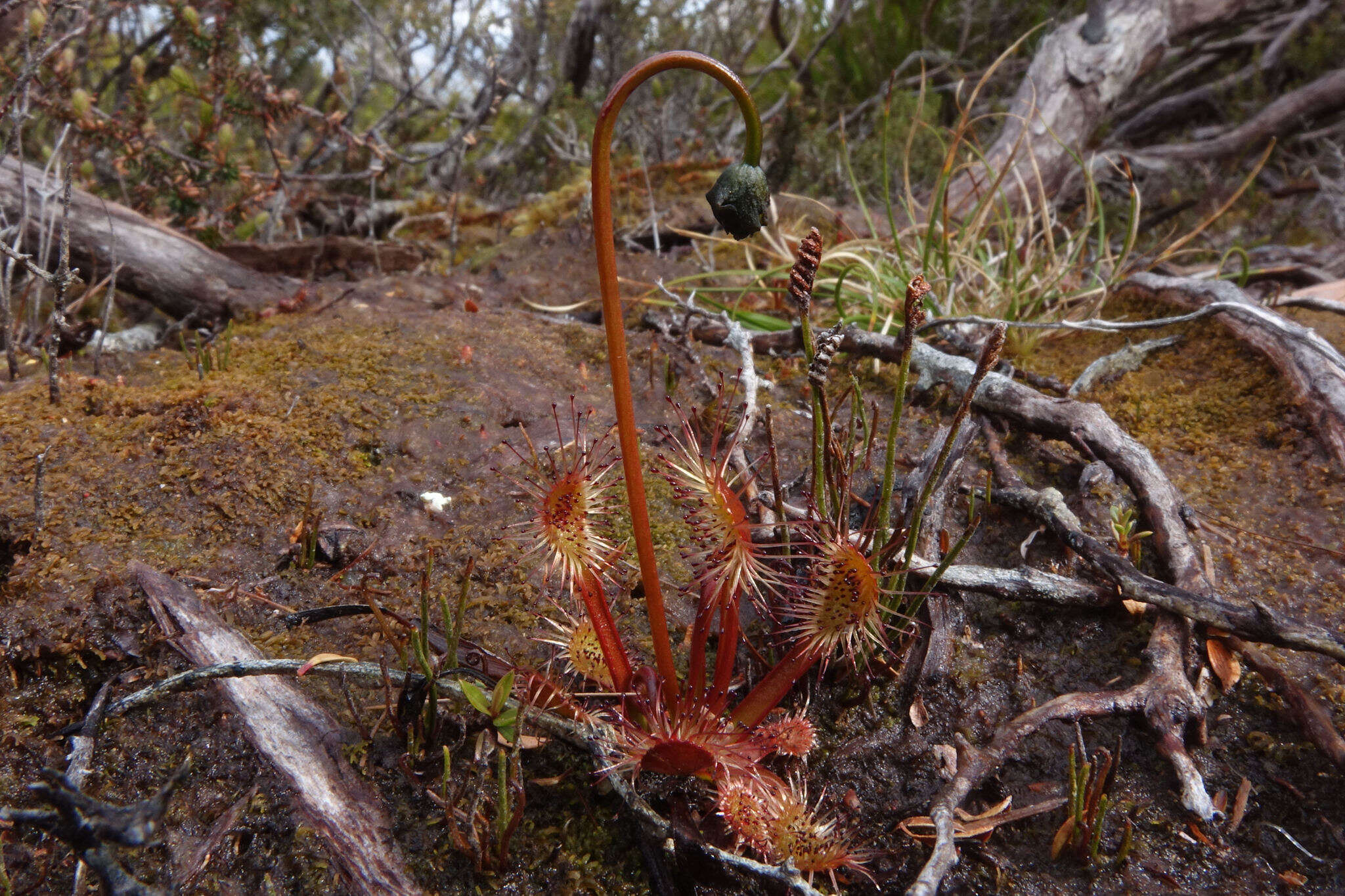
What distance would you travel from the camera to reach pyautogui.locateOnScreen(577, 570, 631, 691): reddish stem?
1432 millimetres

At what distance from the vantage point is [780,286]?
3443 millimetres

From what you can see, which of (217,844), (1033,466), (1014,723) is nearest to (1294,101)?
(1033,466)

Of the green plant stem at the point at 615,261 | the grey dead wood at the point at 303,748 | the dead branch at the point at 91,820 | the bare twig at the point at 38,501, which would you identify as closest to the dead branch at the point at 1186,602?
the green plant stem at the point at 615,261

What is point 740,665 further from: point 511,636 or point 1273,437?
point 1273,437

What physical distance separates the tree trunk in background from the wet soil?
1928mm

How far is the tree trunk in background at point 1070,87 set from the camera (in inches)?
174

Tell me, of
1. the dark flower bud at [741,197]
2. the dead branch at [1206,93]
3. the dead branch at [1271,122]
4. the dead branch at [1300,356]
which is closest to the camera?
the dark flower bud at [741,197]

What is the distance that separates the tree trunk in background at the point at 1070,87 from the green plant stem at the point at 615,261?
3619mm

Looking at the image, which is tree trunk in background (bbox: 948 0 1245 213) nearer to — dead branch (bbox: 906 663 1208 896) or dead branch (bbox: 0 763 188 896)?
dead branch (bbox: 906 663 1208 896)

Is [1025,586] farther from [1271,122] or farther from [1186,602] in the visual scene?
[1271,122]

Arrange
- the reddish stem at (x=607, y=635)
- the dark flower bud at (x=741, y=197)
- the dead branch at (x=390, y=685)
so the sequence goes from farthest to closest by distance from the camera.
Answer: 1. the reddish stem at (x=607, y=635)
2. the dead branch at (x=390, y=685)
3. the dark flower bud at (x=741, y=197)

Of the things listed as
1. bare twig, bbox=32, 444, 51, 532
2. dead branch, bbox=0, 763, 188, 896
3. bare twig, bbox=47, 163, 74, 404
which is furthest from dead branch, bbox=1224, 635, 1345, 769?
bare twig, bbox=47, 163, 74, 404

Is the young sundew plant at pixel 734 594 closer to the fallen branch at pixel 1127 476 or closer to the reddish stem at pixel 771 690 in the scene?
the reddish stem at pixel 771 690

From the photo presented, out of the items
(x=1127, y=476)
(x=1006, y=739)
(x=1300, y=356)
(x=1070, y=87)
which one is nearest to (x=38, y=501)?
(x=1006, y=739)
